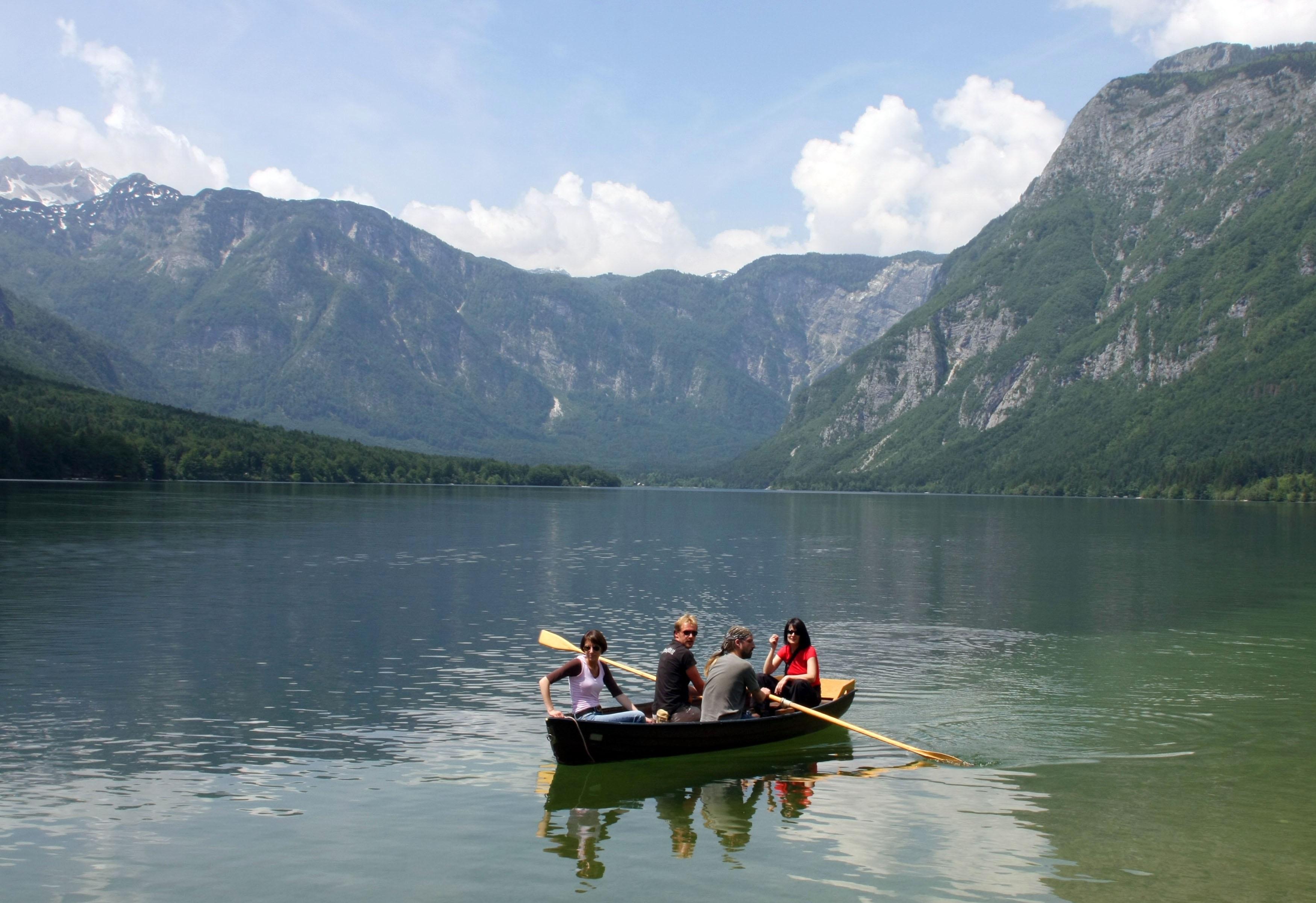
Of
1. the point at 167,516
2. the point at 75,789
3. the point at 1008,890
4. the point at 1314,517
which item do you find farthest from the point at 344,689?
the point at 1314,517

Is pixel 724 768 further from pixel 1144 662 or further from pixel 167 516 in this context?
pixel 167 516

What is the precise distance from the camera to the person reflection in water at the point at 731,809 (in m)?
18.4

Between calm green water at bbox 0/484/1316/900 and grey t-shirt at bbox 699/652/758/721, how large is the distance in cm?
119

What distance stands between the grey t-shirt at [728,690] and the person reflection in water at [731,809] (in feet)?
5.39

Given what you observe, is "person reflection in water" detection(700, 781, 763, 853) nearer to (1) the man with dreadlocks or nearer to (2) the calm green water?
(2) the calm green water

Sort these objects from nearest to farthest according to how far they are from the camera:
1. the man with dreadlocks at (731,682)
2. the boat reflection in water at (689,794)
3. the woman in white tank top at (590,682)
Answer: the boat reflection in water at (689,794) < the woman in white tank top at (590,682) < the man with dreadlocks at (731,682)

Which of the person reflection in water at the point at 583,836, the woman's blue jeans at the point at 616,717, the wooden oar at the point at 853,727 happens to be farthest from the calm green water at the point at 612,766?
the woman's blue jeans at the point at 616,717

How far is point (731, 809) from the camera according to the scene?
2022cm

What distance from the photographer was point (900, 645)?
129ft

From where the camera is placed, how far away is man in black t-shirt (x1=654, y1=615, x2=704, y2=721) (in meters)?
23.6

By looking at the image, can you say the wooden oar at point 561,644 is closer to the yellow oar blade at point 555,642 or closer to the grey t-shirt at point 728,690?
the yellow oar blade at point 555,642

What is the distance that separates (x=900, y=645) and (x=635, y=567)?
31.7 meters

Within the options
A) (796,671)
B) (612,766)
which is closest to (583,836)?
(612,766)

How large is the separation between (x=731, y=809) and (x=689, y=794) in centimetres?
134
